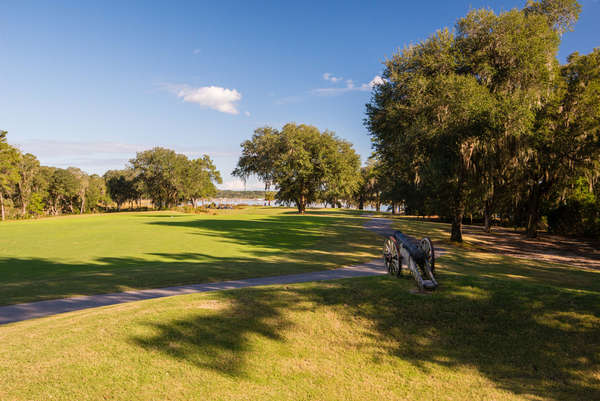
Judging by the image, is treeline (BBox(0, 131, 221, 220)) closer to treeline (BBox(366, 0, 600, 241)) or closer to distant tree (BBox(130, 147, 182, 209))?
distant tree (BBox(130, 147, 182, 209))

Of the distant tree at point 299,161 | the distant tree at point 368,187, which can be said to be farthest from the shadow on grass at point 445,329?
the distant tree at point 368,187

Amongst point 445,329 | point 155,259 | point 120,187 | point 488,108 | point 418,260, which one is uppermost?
point 488,108

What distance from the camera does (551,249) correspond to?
791 inches

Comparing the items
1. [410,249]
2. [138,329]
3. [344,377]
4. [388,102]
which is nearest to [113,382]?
[138,329]

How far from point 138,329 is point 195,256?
992 centimetres

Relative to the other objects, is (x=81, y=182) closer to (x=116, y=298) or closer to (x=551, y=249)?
(x=116, y=298)

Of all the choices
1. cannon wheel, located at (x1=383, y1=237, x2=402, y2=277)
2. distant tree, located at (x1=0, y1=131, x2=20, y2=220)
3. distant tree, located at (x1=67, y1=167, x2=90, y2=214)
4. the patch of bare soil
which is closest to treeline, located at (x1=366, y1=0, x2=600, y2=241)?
the patch of bare soil

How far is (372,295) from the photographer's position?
6.14 meters

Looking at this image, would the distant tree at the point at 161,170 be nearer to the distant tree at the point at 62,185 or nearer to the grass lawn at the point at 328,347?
the distant tree at the point at 62,185

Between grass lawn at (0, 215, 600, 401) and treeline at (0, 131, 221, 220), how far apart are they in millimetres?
75602

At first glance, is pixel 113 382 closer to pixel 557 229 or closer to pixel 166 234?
pixel 166 234

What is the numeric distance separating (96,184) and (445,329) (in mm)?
104677

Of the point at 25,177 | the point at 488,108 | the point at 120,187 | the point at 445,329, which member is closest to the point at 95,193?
the point at 120,187

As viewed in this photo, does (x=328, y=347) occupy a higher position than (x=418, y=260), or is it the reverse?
(x=418, y=260)
